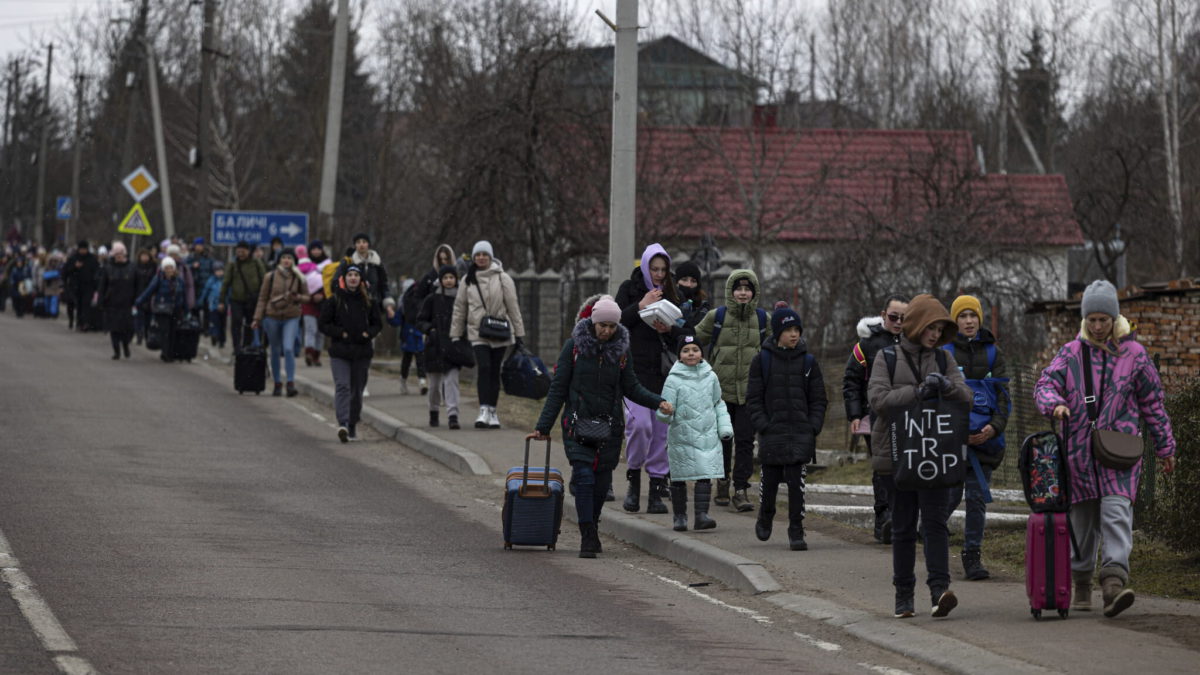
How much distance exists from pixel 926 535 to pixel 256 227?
78.9 ft

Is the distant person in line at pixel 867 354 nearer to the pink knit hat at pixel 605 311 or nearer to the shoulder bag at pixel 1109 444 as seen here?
the pink knit hat at pixel 605 311

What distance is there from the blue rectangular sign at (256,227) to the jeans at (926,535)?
Result: 2331cm

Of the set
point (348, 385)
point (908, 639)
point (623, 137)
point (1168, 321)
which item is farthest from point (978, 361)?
point (1168, 321)

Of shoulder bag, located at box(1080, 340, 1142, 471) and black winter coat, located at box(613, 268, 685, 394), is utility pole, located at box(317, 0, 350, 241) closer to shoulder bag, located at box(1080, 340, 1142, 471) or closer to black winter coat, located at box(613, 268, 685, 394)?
black winter coat, located at box(613, 268, 685, 394)

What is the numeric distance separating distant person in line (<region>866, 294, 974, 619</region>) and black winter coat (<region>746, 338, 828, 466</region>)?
7.69ft

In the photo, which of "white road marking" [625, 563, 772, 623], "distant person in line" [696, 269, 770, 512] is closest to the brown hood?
"white road marking" [625, 563, 772, 623]

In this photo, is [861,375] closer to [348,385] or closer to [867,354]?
[867,354]

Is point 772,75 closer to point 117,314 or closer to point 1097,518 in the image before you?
point 117,314

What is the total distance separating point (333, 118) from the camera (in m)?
28.3

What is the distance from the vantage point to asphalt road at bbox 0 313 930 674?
833cm

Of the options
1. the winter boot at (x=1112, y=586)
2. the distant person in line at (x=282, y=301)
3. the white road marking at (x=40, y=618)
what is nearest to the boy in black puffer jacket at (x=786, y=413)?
the winter boot at (x=1112, y=586)

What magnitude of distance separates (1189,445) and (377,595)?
187 inches

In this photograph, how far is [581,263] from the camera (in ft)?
105

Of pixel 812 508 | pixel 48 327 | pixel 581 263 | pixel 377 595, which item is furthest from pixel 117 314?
pixel 377 595
